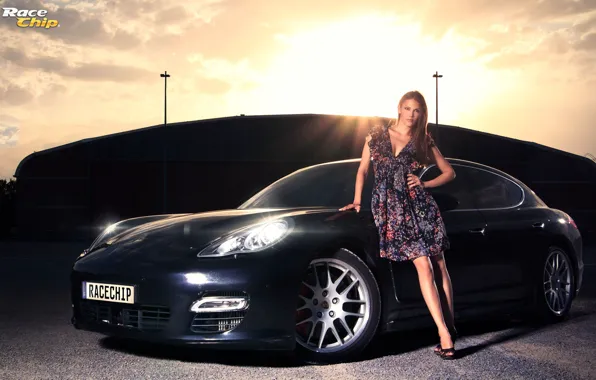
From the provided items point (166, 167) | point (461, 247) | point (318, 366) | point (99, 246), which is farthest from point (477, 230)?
point (166, 167)

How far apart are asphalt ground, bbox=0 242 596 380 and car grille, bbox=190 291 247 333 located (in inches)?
9.8

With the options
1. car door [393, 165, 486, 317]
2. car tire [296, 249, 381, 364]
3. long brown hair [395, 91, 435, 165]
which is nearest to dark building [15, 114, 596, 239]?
car door [393, 165, 486, 317]

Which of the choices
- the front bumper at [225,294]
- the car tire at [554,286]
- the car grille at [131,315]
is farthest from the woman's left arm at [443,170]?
the car grille at [131,315]

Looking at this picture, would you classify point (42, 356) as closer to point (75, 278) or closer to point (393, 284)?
point (75, 278)

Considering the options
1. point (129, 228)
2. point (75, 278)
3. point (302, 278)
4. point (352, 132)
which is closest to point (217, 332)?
point (302, 278)

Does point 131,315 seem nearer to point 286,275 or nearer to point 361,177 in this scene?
point 286,275

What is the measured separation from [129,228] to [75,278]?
769 mm

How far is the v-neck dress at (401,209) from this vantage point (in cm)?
534

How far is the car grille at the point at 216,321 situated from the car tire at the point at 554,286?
2811mm

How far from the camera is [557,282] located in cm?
697

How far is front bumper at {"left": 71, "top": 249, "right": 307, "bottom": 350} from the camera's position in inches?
193

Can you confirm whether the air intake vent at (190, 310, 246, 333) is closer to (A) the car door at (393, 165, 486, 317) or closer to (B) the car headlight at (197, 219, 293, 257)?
(B) the car headlight at (197, 219, 293, 257)

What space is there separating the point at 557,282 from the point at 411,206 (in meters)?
2.22

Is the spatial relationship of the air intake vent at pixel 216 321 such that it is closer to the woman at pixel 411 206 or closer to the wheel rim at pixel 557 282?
the woman at pixel 411 206
